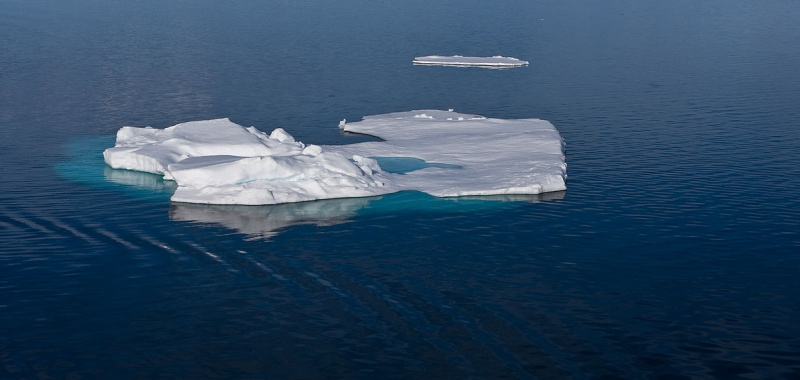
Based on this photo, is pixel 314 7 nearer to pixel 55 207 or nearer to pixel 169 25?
pixel 169 25

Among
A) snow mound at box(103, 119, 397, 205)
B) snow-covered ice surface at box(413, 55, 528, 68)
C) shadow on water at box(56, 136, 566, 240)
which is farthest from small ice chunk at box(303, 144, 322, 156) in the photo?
snow-covered ice surface at box(413, 55, 528, 68)

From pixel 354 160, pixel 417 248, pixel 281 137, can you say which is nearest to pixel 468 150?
pixel 354 160

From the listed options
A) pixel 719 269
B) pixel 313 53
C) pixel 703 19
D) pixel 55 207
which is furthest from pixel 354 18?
pixel 719 269

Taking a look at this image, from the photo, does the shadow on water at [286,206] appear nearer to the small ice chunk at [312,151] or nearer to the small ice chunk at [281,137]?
the small ice chunk at [312,151]

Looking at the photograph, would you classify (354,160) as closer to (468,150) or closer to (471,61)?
(468,150)

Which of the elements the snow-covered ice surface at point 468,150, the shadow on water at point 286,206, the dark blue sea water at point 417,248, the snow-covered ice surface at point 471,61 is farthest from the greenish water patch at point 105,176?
the snow-covered ice surface at point 471,61

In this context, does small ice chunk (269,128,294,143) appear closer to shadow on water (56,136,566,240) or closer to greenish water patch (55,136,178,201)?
shadow on water (56,136,566,240)
